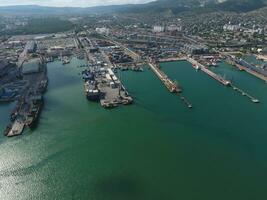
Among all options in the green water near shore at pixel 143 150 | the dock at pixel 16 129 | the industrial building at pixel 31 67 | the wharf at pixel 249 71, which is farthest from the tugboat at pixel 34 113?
the wharf at pixel 249 71

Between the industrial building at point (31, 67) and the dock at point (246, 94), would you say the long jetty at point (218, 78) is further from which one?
the industrial building at point (31, 67)

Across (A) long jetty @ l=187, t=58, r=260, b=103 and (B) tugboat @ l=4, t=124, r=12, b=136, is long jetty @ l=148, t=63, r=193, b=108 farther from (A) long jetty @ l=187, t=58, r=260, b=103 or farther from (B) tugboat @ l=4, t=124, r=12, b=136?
(B) tugboat @ l=4, t=124, r=12, b=136

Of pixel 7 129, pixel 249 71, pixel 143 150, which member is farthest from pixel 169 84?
pixel 7 129

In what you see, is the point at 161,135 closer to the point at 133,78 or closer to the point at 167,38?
the point at 133,78

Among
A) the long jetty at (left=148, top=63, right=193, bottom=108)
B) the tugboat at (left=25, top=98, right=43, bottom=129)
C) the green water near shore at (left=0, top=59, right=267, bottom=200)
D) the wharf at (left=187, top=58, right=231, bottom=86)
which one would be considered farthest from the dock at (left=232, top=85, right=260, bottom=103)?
the tugboat at (left=25, top=98, right=43, bottom=129)

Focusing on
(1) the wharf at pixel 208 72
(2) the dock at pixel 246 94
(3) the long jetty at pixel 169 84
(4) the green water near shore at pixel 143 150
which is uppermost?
(1) the wharf at pixel 208 72

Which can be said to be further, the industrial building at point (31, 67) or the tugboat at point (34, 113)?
the industrial building at point (31, 67)

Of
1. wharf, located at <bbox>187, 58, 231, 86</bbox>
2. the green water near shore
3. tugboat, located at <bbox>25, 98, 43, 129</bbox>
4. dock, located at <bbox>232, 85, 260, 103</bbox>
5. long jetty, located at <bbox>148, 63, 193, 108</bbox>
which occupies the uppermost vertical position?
wharf, located at <bbox>187, 58, 231, 86</bbox>
